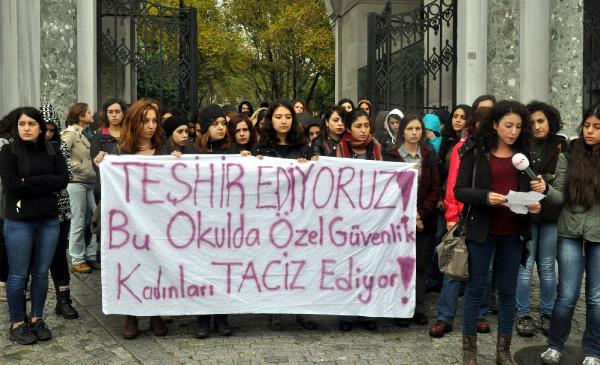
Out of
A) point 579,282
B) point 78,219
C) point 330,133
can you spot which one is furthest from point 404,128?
point 78,219

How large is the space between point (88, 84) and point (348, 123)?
607cm

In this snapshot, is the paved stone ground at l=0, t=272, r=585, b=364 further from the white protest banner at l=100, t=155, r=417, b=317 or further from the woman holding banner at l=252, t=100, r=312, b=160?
the woman holding banner at l=252, t=100, r=312, b=160

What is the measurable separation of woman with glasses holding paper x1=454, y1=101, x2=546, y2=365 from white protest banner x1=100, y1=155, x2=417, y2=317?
1135 mm

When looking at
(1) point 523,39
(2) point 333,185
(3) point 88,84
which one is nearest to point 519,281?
(2) point 333,185

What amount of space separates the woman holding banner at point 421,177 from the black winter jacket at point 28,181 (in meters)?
2.81

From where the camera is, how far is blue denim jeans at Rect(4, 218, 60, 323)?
5.72 metres

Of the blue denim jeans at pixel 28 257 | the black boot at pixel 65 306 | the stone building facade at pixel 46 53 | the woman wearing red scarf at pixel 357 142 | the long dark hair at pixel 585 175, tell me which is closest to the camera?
the long dark hair at pixel 585 175

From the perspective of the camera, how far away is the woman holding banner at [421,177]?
21.1 ft

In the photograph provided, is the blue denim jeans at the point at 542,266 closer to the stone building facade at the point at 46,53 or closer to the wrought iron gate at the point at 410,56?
the wrought iron gate at the point at 410,56

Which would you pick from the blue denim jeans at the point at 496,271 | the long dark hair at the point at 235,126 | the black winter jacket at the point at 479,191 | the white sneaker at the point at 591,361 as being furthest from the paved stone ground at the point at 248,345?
the long dark hair at the point at 235,126

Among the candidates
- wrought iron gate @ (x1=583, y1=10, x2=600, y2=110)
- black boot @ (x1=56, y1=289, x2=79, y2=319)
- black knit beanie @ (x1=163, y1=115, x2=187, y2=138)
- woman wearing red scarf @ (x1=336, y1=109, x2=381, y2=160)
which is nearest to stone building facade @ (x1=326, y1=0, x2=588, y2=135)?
wrought iron gate @ (x1=583, y1=10, x2=600, y2=110)

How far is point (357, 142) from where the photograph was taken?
645 centimetres

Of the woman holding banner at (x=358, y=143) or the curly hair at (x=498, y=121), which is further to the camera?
the woman holding banner at (x=358, y=143)

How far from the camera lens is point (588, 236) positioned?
5.07m
